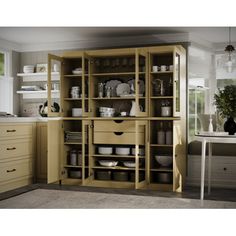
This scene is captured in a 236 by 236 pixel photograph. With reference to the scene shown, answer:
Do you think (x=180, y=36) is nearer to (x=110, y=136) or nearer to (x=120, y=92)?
(x=120, y=92)

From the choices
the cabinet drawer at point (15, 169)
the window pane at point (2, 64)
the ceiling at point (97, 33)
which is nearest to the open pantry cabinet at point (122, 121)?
the ceiling at point (97, 33)

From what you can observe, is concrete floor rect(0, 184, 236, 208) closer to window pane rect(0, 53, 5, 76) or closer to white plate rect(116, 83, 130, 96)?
white plate rect(116, 83, 130, 96)

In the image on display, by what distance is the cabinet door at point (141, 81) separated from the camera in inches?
193

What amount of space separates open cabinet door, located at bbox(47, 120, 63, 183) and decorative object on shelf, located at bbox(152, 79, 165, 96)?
1451mm

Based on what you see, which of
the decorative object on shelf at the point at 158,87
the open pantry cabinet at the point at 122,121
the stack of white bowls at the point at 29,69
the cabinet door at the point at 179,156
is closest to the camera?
the cabinet door at the point at 179,156

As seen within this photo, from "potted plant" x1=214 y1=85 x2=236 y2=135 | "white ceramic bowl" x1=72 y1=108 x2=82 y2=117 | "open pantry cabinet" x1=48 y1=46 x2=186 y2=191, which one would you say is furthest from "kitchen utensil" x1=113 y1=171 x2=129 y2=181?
"potted plant" x1=214 y1=85 x2=236 y2=135

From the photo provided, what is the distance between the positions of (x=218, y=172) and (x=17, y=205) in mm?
2904

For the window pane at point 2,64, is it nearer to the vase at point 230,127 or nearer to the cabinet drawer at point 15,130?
the cabinet drawer at point 15,130

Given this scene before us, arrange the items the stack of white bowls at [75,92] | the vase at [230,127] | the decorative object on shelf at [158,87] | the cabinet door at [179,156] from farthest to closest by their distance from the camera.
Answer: the stack of white bowls at [75,92] < the decorative object on shelf at [158,87] < the cabinet door at [179,156] < the vase at [230,127]

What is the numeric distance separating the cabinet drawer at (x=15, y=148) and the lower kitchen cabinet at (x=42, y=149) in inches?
7.3

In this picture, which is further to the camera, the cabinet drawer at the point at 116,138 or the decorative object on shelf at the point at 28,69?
the decorative object on shelf at the point at 28,69

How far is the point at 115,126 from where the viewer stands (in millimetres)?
5113

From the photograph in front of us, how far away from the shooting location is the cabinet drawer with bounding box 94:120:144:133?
16.5 ft
